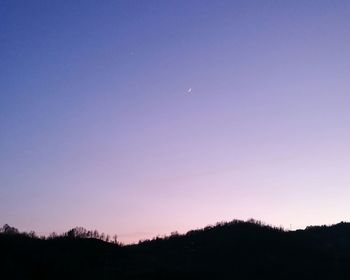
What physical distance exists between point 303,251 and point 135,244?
12632 millimetres

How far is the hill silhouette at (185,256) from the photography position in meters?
29.2

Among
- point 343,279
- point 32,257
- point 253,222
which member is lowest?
point 343,279

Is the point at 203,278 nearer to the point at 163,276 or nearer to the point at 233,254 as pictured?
the point at 163,276

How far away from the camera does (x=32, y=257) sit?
96.2 ft

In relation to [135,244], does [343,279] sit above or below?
below

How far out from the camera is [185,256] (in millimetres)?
37188

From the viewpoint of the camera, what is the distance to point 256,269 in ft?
115

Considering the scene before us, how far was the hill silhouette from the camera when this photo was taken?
29.2 metres

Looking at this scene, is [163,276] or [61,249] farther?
[61,249]

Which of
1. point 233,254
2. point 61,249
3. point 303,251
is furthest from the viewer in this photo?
point 303,251

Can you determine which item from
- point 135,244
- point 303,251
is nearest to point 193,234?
point 135,244

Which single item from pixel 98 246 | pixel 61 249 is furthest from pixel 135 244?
pixel 61 249

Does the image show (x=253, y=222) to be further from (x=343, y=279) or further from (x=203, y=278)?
(x=203, y=278)

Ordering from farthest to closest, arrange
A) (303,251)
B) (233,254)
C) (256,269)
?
1. (303,251)
2. (233,254)
3. (256,269)
